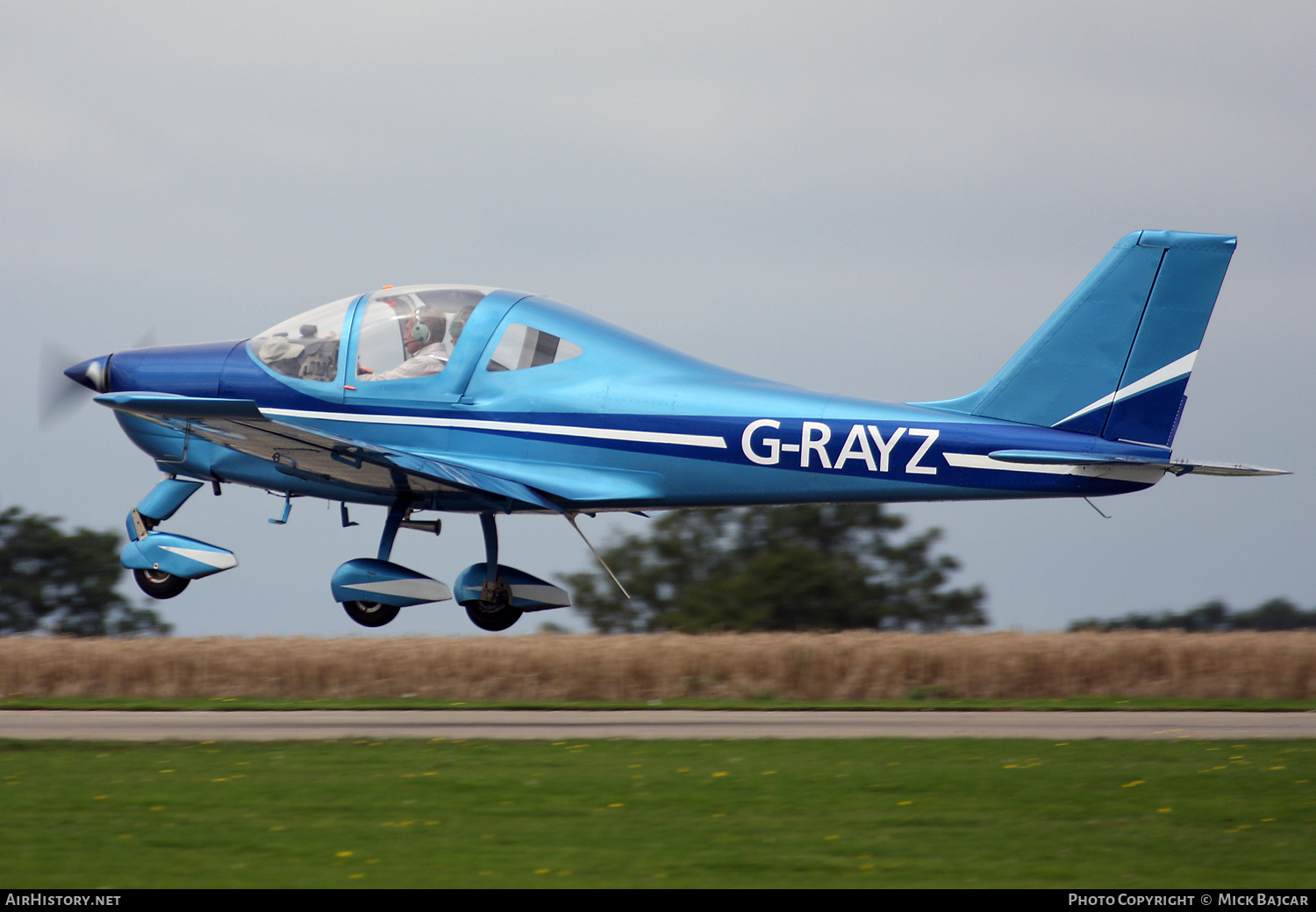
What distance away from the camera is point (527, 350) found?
46.5 ft

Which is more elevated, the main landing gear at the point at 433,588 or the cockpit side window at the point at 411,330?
the cockpit side window at the point at 411,330

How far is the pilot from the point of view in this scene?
14.1m

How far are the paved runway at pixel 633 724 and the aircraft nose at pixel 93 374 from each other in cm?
380

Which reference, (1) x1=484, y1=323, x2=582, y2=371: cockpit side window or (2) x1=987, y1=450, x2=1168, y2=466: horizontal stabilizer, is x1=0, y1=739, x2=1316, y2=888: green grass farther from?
(1) x1=484, y1=323, x2=582, y2=371: cockpit side window

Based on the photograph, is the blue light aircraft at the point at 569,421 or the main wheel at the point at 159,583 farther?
the main wheel at the point at 159,583

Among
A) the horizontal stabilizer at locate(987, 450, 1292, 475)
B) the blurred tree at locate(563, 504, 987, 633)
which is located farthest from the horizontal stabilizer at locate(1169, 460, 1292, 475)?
the blurred tree at locate(563, 504, 987, 633)

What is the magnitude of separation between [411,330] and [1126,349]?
6899mm

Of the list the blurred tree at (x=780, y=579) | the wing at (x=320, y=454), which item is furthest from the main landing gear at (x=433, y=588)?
the blurred tree at (x=780, y=579)

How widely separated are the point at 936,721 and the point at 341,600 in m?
7.16

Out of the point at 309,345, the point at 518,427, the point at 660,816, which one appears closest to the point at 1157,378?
the point at 518,427

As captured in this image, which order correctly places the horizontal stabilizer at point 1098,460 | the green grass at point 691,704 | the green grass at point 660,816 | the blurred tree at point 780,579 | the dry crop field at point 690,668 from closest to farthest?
1. the green grass at point 660,816
2. the horizontal stabilizer at point 1098,460
3. the green grass at point 691,704
4. the dry crop field at point 690,668
5. the blurred tree at point 780,579

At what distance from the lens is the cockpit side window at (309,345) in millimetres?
14469

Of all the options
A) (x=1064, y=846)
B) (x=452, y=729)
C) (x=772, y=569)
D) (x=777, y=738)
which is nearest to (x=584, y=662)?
(x=452, y=729)

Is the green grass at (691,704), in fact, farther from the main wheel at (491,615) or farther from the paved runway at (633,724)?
the main wheel at (491,615)
